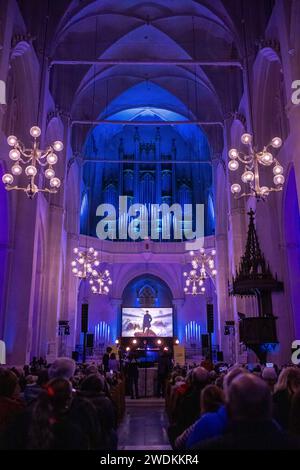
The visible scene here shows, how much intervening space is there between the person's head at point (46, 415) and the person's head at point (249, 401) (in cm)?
101

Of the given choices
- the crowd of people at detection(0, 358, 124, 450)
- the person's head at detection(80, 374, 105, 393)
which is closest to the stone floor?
the person's head at detection(80, 374, 105, 393)

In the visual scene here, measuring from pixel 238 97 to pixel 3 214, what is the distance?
1103 centimetres

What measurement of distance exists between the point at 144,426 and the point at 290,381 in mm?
5107

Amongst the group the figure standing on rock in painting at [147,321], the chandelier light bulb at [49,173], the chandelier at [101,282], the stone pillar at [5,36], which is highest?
the stone pillar at [5,36]

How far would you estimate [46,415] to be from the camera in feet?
7.48

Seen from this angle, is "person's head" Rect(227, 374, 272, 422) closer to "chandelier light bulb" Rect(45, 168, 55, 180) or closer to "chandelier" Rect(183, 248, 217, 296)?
"chandelier light bulb" Rect(45, 168, 55, 180)

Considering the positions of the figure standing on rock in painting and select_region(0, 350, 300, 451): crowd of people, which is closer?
select_region(0, 350, 300, 451): crowd of people

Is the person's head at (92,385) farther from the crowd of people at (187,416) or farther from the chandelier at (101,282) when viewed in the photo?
the chandelier at (101,282)

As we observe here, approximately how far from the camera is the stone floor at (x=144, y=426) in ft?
21.1

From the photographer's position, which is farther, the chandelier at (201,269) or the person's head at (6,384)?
the chandelier at (201,269)

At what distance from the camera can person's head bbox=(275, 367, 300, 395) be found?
396cm

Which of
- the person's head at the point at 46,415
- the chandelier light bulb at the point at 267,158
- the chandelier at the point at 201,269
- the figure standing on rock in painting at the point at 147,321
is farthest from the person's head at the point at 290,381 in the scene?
the figure standing on rock in painting at the point at 147,321

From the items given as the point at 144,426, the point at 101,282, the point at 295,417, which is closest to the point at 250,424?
the point at 295,417

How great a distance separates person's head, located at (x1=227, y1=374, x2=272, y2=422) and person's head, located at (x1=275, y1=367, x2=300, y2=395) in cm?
219
